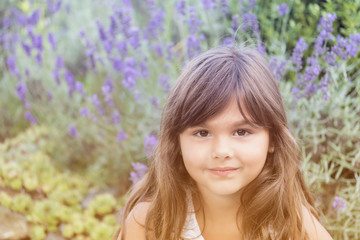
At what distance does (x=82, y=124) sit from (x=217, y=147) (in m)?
1.87

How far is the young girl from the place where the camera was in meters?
1.55

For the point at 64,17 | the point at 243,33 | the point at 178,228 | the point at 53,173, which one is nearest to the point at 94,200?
the point at 53,173

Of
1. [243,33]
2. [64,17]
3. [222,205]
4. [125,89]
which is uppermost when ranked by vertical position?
[64,17]

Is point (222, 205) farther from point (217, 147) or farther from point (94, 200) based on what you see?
point (94, 200)

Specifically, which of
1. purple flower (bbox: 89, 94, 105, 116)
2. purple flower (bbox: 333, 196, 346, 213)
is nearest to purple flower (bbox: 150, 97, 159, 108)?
purple flower (bbox: 89, 94, 105, 116)

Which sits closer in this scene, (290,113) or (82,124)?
(290,113)

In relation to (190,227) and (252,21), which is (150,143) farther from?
(252,21)

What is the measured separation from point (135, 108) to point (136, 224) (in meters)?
1.32

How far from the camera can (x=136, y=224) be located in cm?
189

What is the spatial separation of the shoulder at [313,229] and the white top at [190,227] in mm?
395

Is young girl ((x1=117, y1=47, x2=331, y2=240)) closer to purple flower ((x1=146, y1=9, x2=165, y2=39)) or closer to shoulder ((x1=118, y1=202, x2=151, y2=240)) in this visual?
shoulder ((x1=118, y1=202, x2=151, y2=240))

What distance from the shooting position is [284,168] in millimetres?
1765

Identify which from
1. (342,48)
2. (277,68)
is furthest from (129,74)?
(342,48)

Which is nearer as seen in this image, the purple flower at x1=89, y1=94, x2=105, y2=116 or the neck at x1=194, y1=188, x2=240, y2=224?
the neck at x1=194, y1=188, x2=240, y2=224
